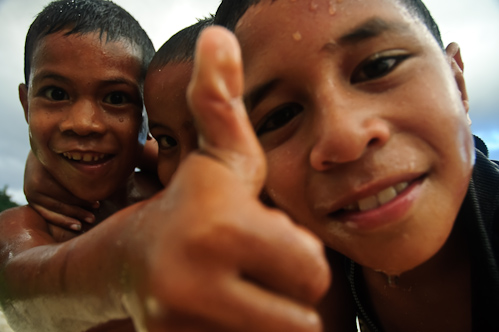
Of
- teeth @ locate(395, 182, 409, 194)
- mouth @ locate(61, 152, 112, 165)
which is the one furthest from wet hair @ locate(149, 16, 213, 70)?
teeth @ locate(395, 182, 409, 194)

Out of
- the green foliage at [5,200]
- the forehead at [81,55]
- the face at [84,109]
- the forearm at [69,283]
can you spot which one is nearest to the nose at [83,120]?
the face at [84,109]

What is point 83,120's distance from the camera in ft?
4.14

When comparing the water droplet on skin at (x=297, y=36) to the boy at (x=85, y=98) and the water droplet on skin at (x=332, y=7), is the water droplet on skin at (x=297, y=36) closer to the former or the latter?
the water droplet on skin at (x=332, y=7)

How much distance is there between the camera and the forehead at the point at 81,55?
50.9 inches

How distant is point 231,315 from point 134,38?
134 cm

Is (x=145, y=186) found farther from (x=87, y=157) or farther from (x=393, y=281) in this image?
(x=393, y=281)

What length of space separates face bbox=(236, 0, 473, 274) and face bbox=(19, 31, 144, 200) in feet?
2.37

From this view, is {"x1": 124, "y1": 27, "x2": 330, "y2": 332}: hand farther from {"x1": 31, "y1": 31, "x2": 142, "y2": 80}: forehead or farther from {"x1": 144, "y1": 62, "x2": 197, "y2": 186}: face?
{"x1": 31, "y1": 31, "x2": 142, "y2": 80}: forehead

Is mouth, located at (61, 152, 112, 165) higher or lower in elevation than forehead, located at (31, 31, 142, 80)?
lower

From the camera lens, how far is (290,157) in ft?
2.62

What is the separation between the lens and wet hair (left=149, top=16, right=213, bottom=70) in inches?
49.7

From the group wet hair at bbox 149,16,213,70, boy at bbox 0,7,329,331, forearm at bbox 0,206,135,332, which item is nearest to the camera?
boy at bbox 0,7,329,331

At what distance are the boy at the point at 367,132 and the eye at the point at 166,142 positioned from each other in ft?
1.60

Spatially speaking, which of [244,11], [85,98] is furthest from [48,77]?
[244,11]
